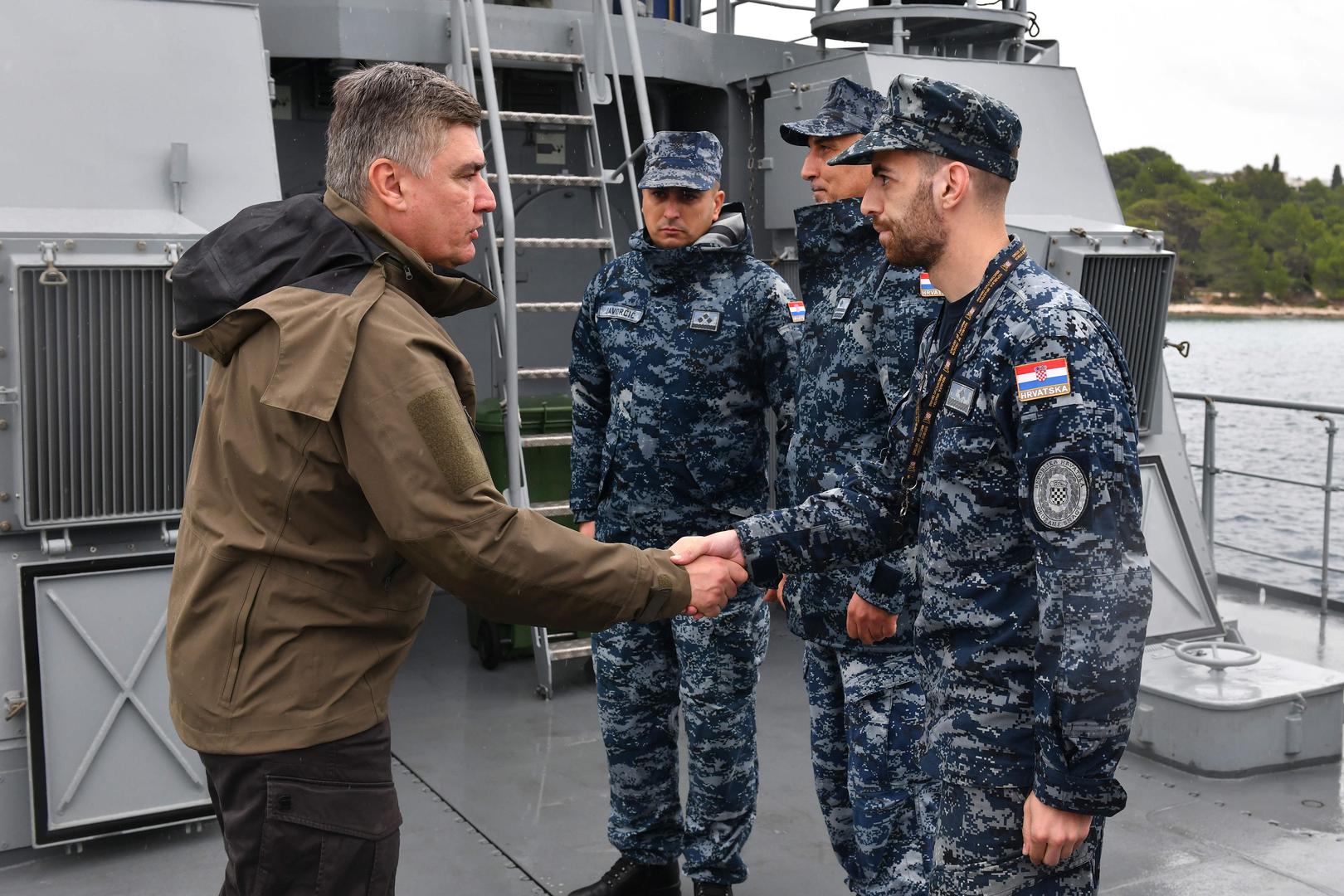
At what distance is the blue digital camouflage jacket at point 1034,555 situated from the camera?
1.81 meters

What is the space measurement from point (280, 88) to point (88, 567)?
10.3 ft

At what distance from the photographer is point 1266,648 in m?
5.89

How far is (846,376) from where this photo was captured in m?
3.03

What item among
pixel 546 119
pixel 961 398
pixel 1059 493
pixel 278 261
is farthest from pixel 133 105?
pixel 1059 493

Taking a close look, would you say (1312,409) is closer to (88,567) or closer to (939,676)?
(939,676)

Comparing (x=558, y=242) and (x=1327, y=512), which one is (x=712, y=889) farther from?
(x=1327, y=512)

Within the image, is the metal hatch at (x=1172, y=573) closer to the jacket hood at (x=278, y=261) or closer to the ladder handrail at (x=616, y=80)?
the ladder handrail at (x=616, y=80)

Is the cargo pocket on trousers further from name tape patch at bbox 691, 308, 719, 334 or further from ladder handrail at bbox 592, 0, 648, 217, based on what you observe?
ladder handrail at bbox 592, 0, 648, 217

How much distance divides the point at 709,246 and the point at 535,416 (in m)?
2.29

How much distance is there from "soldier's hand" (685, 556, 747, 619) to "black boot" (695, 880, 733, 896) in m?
1.24

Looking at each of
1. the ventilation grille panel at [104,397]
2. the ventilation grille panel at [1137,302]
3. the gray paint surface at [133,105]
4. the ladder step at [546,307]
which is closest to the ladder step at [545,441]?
the ladder step at [546,307]

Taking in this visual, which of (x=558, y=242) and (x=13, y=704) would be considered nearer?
(x=13, y=704)

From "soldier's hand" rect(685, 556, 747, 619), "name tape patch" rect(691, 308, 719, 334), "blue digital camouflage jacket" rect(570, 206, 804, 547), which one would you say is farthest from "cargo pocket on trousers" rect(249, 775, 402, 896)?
"name tape patch" rect(691, 308, 719, 334)

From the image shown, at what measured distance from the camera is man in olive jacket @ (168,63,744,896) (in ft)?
6.29
